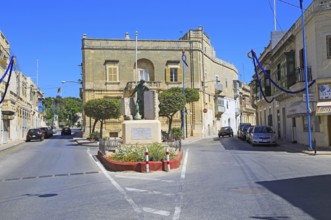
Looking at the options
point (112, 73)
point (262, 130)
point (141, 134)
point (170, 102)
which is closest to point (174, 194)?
point (141, 134)

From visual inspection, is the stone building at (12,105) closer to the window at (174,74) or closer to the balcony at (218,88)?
the window at (174,74)

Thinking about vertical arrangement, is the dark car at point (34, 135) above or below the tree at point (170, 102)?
below

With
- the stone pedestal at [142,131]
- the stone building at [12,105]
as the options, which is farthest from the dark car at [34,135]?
the stone pedestal at [142,131]

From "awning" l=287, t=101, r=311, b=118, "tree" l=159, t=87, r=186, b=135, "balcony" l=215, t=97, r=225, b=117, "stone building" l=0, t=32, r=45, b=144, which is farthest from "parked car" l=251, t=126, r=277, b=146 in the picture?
"balcony" l=215, t=97, r=225, b=117

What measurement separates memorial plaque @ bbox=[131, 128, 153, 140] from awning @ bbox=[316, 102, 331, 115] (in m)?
10.9

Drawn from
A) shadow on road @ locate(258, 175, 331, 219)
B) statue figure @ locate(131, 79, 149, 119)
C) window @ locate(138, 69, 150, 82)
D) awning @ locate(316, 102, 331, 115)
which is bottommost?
shadow on road @ locate(258, 175, 331, 219)

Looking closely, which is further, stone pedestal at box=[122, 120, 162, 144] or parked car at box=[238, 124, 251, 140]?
parked car at box=[238, 124, 251, 140]

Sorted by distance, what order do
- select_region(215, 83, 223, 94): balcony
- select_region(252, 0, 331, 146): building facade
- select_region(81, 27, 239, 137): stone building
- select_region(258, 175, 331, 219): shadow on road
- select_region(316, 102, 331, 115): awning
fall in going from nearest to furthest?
select_region(258, 175, 331, 219): shadow on road
select_region(316, 102, 331, 115): awning
select_region(252, 0, 331, 146): building facade
select_region(81, 27, 239, 137): stone building
select_region(215, 83, 223, 94): balcony

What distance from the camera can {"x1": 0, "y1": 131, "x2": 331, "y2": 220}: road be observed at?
336 inches

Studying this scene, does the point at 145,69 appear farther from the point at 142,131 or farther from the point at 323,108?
the point at 142,131

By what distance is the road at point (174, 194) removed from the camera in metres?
8.54

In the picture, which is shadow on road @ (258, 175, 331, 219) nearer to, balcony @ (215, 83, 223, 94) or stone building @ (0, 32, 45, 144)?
stone building @ (0, 32, 45, 144)

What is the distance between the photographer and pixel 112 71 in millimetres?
55375

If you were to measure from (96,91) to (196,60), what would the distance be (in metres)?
13.8
